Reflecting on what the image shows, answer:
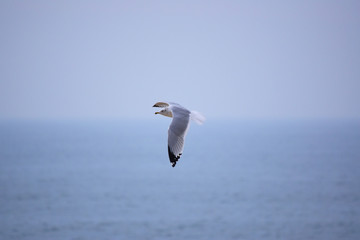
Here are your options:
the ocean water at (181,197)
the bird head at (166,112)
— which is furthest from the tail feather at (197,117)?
the ocean water at (181,197)

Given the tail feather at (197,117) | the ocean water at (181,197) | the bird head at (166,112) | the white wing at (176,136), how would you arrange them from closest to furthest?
1. the white wing at (176,136)
2. the tail feather at (197,117)
3. the bird head at (166,112)
4. the ocean water at (181,197)

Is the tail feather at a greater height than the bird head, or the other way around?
the bird head

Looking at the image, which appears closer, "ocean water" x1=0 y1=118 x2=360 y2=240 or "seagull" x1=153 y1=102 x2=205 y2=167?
"seagull" x1=153 y1=102 x2=205 y2=167

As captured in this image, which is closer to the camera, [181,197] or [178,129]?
[178,129]

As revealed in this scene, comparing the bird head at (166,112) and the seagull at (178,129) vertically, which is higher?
the bird head at (166,112)

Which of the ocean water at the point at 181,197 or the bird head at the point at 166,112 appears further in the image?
the ocean water at the point at 181,197

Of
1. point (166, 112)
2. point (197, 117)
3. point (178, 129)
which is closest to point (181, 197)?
point (166, 112)

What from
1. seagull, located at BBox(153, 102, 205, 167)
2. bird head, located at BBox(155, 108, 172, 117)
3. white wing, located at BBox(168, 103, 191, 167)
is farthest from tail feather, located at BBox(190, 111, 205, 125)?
bird head, located at BBox(155, 108, 172, 117)

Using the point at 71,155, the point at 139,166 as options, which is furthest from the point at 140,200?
the point at 71,155

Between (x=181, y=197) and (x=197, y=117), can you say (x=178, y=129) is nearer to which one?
(x=197, y=117)

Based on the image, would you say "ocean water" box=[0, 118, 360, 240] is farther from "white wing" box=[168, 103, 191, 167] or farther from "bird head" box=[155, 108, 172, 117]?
"white wing" box=[168, 103, 191, 167]

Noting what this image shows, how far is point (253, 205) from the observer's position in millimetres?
45625

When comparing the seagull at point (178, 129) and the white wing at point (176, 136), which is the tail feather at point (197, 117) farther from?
the white wing at point (176, 136)

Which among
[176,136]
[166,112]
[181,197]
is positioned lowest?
[181,197]
